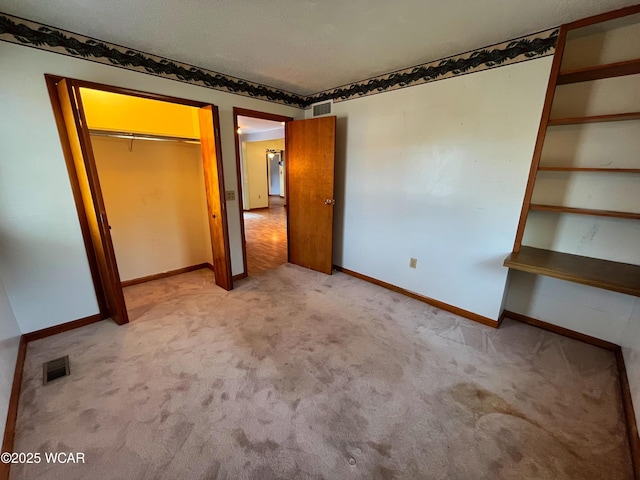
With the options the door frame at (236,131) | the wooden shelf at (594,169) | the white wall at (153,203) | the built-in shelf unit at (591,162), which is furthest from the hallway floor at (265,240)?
the wooden shelf at (594,169)

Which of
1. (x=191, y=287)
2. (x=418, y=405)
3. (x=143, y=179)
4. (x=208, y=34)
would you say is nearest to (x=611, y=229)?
(x=418, y=405)

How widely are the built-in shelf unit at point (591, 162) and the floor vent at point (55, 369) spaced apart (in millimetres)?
3423

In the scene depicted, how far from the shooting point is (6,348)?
5.56 feet

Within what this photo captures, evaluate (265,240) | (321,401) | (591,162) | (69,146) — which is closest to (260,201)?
(265,240)

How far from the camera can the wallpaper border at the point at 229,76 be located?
1.86 metres

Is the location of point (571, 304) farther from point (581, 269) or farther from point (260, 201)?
point (260, 201)

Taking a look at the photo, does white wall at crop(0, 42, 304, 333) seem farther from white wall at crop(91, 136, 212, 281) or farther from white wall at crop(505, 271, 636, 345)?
white wall at crop(505, 271, 636, 345)

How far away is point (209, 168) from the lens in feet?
9.59

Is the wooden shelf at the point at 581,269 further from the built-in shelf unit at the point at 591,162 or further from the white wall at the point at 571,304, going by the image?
the white wall at the point at 571,304

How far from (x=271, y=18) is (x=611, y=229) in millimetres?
2959

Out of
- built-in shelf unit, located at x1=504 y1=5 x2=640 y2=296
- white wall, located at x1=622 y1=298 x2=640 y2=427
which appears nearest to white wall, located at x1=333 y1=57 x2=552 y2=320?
built-in shelf unit, located at x1=504 y1=5 x2=640 y2=296

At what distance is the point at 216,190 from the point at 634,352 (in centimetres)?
373

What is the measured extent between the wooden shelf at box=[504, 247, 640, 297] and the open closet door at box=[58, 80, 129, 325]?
331 cm

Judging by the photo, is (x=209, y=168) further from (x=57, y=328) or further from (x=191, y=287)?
(x=57, y=328)
